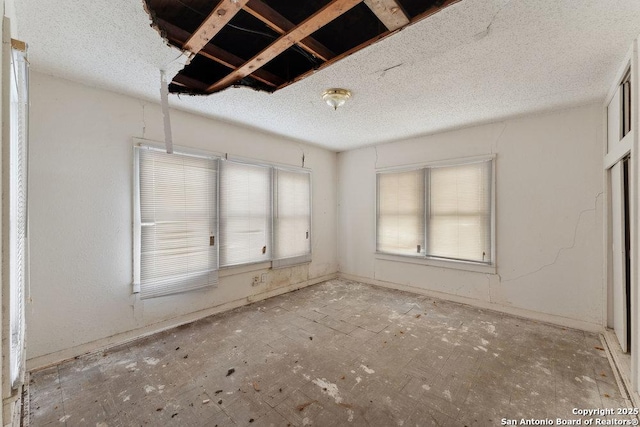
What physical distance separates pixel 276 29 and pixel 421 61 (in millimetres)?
1148

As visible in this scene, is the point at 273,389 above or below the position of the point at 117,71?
below

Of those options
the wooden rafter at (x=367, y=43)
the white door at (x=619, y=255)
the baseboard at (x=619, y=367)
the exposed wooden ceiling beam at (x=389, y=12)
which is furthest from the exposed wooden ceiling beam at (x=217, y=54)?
the baseboard at (x=619, y=367)

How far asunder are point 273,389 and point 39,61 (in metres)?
3.14

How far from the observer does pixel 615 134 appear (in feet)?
8.16

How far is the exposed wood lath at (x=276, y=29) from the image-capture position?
158 cm

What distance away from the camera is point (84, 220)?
2.47 m

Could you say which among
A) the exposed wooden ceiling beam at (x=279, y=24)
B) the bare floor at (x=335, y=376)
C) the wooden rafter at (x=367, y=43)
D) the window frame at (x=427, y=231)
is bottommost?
the bare floor at (x=335, y=376)

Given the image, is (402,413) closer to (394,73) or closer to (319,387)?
(319,387)

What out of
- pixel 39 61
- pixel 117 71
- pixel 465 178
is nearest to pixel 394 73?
pixel 465 178

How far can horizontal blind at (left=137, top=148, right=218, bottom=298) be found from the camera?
9.20ft

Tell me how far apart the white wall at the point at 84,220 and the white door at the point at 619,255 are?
4.37m

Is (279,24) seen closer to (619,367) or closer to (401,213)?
(401,213)

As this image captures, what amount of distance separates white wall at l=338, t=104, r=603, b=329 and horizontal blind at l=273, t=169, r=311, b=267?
196 centimetres

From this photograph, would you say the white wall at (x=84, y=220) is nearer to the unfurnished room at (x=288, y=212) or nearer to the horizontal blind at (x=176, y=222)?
the unfurnished room at (x=288, y=212)
